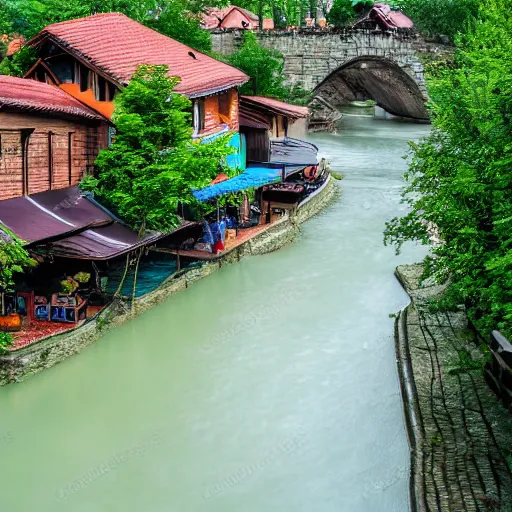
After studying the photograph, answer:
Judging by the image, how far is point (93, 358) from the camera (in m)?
16.2

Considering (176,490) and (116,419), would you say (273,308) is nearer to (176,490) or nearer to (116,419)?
(116,419)

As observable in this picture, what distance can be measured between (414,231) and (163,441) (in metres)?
8.28

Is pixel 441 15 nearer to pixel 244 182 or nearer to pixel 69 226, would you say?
pixel 244 182

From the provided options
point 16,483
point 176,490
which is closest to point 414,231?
point 176,490

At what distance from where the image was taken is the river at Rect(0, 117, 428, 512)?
40.1 feet

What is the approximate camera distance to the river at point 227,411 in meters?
12.2

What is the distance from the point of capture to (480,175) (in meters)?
13.0

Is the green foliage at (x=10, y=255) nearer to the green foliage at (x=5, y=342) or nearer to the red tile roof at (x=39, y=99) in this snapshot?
the green foliage at (x=5, y=342)

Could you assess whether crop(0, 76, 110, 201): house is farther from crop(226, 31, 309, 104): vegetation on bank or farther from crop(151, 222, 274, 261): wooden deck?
crop(226, 31, 309, 104): vegetation on bank

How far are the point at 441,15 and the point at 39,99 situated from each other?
4519 centimetres

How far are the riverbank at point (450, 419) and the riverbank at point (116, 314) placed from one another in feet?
19.1

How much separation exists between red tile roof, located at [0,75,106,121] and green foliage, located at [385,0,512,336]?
860 cm

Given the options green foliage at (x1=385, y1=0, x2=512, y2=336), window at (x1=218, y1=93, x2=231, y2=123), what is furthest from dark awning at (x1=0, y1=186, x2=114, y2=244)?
green foliage at (x1=385, y1=0, x2=512, y2=336)

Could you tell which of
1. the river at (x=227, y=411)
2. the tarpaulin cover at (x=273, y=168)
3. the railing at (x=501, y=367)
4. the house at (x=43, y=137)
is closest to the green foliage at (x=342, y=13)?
the tarpaulin cover at (x=273, y=168)
